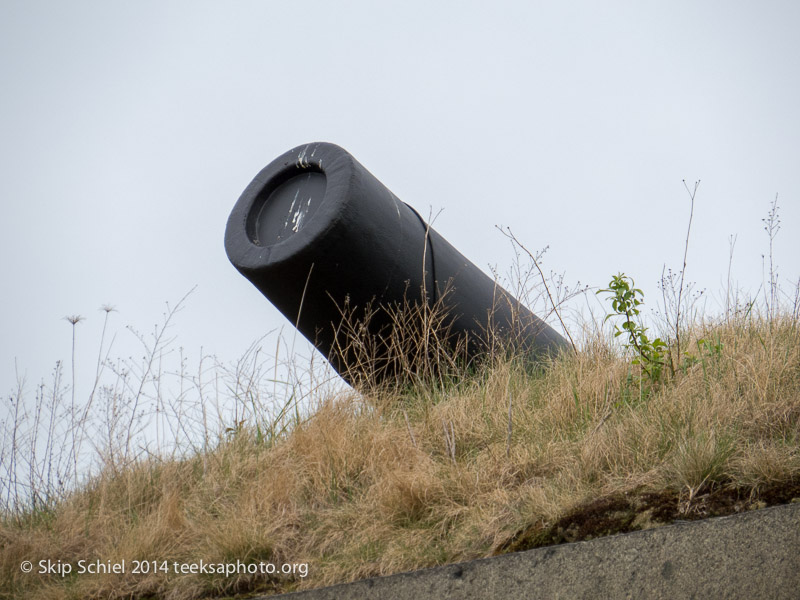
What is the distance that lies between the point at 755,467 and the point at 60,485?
11.0 feet

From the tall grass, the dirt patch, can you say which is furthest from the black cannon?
the dirt patch

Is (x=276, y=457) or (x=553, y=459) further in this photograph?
(x=276, y=457)

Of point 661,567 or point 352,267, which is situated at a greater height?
point 352,267

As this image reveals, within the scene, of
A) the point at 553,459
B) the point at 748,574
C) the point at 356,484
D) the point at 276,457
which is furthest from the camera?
the point at 276,457

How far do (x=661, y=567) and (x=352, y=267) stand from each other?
221cm

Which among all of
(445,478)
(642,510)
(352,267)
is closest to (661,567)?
(642,510)

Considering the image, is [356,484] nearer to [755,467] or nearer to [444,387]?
[444,387]

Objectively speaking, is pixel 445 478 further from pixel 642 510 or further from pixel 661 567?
pixel 661 567

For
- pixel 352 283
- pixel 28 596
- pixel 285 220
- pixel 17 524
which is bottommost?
pixel 28 596

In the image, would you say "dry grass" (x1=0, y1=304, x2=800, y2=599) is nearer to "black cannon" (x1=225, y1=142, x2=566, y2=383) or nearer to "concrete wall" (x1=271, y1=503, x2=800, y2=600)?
"concrete wall" (x1=271, y1=503, x2=800, y2=600)

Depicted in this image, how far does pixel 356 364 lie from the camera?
162 inches

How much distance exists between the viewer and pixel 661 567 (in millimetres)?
1933

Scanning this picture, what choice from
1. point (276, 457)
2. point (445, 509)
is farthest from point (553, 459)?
point (276, 457)

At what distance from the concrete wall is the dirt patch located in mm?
203
